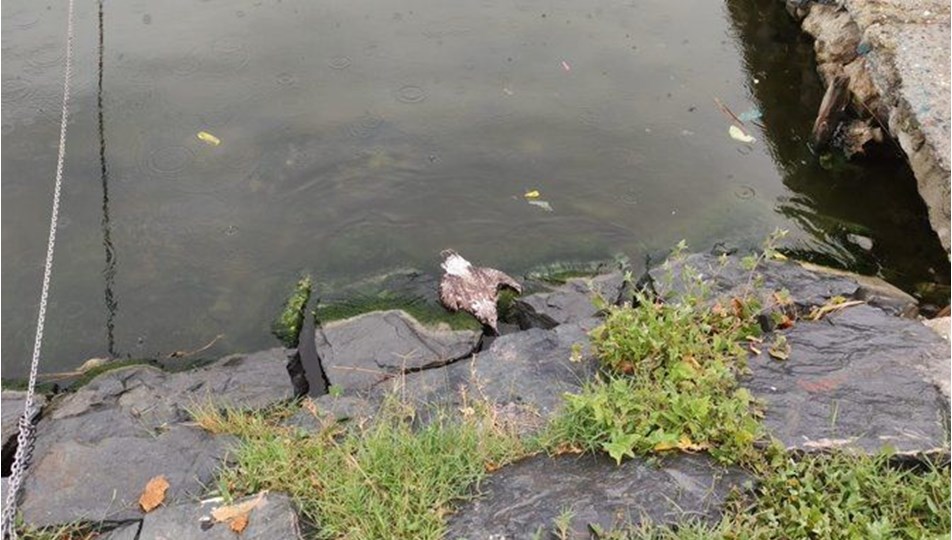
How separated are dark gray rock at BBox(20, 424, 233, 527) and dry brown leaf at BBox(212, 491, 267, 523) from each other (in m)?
0.24

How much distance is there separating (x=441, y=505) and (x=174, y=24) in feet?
17.7

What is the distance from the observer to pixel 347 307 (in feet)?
16.0

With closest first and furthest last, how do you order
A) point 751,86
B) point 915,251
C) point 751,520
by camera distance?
point 751,520 → point 915,251 → point 751,86

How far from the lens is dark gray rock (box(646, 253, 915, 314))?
4.44m

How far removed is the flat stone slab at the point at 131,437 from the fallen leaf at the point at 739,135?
12.6 ft

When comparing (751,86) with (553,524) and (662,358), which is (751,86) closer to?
(662,358)

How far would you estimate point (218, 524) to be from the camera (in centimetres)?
315

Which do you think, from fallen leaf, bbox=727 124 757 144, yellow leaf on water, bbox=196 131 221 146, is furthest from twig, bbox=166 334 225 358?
fallen leaf, bbox=727 124 757 144

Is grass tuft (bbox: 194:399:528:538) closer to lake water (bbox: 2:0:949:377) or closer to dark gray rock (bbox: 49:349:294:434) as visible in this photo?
dark gray rock (bbox: 49:349:294:434)

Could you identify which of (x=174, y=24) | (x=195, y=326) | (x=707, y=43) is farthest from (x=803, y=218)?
(x=174, y=24)

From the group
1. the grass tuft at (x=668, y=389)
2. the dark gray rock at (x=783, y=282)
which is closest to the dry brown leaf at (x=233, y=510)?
the grass tuft at (x=668, y=389)

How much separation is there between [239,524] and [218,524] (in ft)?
0.31

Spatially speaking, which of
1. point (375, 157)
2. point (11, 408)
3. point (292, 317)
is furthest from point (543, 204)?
point (11, 408)

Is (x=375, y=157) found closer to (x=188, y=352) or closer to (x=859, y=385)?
(x=188, y=352)
